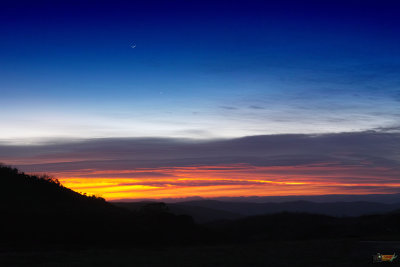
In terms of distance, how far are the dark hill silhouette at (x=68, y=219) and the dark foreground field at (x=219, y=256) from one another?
3.74 metres

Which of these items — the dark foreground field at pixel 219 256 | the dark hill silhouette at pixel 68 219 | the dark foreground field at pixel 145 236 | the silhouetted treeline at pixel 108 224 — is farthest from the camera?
the silhouetted treeline at pixel 108 224

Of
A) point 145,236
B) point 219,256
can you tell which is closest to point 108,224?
point 145,236

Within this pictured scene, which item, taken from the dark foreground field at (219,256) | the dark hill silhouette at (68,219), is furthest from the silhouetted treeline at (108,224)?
the dark foreground field at (219,256)

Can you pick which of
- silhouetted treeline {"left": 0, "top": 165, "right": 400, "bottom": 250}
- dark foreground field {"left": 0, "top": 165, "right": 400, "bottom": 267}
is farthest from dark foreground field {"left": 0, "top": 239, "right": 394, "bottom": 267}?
silhouetted treeline {"left": 0, "top": 165, "right": 400, "bottom": 250}

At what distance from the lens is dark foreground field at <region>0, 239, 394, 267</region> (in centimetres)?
1830

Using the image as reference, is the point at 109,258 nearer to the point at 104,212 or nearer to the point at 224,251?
the point at 224,251

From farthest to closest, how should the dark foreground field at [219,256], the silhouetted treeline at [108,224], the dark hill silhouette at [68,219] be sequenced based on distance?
the silhouetted treeline at [108,224], the dark hill silhouette at [68,219], the dark foreground field at [219,256]

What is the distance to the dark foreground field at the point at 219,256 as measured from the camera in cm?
1830

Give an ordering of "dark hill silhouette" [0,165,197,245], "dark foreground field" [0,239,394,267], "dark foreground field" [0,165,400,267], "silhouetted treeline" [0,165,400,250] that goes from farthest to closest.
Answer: "silhouetted treeline" [0,165,400,250]
"dark hill silhouette" [0,165,197,245]
"dark foreground field" [0,165,400,267]
"dark foreground field" [0,239,394,267]

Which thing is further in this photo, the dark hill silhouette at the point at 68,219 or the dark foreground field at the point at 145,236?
the dark hill silhouette at the point at 68,219

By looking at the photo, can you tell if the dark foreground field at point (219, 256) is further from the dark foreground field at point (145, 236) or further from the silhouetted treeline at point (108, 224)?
the silhouetted treeline at point (108, 224)

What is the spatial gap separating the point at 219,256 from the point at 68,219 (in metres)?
13.0

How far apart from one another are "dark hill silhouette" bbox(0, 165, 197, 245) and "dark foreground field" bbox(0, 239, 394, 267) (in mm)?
3743

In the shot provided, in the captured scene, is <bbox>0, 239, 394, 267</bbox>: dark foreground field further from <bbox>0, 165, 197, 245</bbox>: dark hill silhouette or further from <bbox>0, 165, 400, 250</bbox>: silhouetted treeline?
<bbox>0, 165, 400, 250</bbox>: silhouetted treeline
